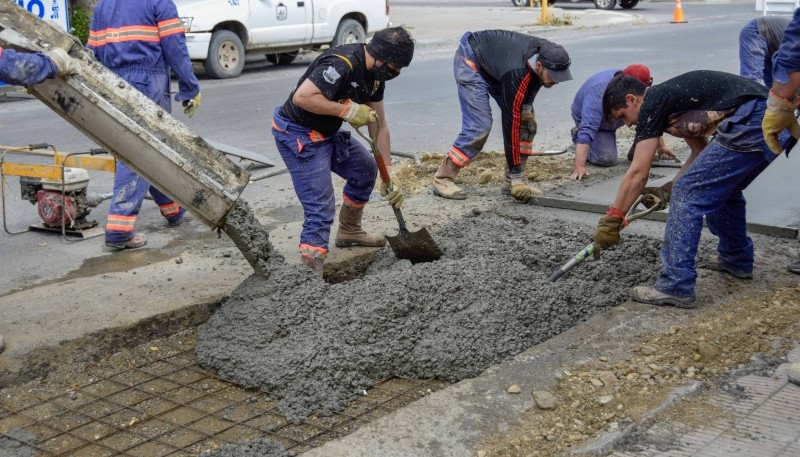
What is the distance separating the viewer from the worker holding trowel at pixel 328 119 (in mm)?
5145

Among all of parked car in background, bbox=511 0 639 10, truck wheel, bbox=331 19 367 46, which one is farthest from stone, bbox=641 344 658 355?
parked car in background, bbox=511 0 639 10

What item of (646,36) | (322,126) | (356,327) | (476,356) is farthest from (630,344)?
(646,36)

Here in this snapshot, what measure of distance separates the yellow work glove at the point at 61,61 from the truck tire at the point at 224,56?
9.49m

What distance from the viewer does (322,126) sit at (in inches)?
211

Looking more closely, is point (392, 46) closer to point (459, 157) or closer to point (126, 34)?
point (126, 34)

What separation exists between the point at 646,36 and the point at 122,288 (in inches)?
635

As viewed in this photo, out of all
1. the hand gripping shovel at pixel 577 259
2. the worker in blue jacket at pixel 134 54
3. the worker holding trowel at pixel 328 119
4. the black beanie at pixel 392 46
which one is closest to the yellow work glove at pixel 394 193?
the worker holding trowel at pixel 328 119

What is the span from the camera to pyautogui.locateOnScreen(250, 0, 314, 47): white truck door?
14383 mm

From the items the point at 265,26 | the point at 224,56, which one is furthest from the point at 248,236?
the point at 265,26

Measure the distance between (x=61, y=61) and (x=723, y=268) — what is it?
3.82 m

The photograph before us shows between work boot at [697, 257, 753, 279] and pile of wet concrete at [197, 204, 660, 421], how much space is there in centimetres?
33

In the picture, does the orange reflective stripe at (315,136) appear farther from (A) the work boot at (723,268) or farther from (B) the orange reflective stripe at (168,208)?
(A) the work boot at (723,268)

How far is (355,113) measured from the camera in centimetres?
511

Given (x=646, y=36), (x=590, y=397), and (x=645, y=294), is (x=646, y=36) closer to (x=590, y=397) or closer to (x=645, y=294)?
(x=645, y=294)
